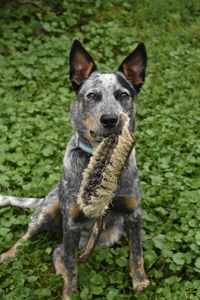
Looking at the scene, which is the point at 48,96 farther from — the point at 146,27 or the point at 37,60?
the point at 146,27

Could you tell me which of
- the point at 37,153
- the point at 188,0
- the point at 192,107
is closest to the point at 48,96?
the point at 37,153

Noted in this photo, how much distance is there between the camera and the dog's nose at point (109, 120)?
356 centimetres

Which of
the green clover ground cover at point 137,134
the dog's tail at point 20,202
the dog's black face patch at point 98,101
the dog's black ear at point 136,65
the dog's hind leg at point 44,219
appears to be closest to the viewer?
the dog's black face patch at point 98,101

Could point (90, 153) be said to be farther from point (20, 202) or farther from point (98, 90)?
point (20, 202)

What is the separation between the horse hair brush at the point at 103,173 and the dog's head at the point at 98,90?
0.31 meters

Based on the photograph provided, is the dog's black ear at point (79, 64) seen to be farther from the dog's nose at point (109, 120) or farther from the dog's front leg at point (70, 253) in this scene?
the dog's front leg at point (70, 253)

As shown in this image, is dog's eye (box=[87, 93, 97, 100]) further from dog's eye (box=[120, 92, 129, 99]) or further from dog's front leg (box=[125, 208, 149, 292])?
dog's front leg (box=[125, 208, 149, 292])

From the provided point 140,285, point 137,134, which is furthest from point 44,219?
point 137,134

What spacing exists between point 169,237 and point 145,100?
3.27m

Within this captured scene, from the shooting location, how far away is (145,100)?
7.44 metres

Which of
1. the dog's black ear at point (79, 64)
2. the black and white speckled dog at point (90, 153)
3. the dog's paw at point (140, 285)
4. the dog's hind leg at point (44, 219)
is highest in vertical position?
the dog's black ear at point (79, 64)

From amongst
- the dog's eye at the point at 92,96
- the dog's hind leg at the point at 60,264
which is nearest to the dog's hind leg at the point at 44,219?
the dog's hind leg at the point at 60,264

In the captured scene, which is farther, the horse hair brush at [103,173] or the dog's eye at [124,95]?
the dog's eye at [124,95]

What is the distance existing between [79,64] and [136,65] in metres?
0.50
